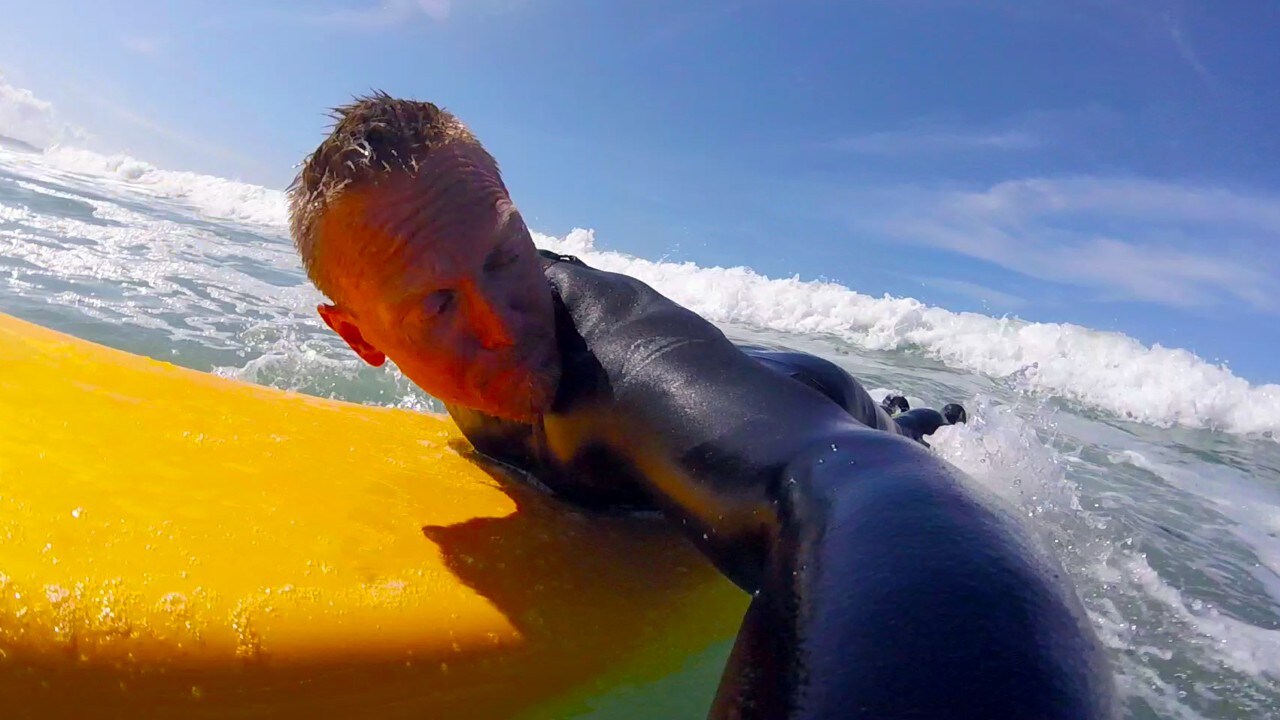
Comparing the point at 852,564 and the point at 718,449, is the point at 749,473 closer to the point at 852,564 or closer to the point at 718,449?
the point at 718,449

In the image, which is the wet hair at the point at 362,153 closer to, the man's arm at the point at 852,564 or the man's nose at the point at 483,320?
the man's nose at the point at 483,320

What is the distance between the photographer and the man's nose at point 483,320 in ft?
5.21

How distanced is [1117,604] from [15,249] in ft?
26.7

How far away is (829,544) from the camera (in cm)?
91

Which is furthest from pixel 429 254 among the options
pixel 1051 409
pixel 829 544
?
pixel 1051 409

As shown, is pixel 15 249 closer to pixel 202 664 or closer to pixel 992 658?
pixel 202 664

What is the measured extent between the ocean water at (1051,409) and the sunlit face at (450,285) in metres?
0.73

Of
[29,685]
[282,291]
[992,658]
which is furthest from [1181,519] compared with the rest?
[282,291]

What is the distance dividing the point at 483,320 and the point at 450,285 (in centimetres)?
9

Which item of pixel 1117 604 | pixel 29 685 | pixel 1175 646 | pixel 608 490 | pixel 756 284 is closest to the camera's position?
pixel 29 685

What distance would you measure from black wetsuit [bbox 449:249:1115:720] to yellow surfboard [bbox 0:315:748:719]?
15.5 inches

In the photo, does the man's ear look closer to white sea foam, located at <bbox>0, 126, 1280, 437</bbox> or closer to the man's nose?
the man's nose

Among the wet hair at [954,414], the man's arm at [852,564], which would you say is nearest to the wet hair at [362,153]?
the man's arm at [852,564]

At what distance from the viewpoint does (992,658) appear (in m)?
0.71
